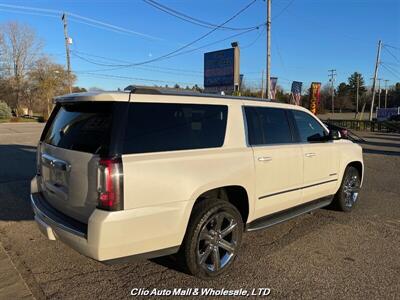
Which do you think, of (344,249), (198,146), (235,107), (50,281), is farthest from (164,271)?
(344,249)

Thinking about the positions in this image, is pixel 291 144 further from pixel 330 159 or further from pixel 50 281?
pixel 50 281

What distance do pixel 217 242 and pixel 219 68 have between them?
28.7 m

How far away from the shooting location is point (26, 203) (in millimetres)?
6594

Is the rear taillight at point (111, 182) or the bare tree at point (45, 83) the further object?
the bare tree at point (45, 83)

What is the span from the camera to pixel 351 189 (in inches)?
Result: 252

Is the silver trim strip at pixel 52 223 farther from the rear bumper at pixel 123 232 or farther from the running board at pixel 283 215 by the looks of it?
the running board at pixel 283 215

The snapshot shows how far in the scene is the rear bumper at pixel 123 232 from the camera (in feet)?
10.1

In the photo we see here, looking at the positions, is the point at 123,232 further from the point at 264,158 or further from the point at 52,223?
the point at 264,158

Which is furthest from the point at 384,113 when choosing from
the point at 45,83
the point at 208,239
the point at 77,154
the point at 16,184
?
the point at 77,154

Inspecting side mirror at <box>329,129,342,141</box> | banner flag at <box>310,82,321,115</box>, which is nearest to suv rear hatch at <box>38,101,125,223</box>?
side mirror at <box>329,129,342,141</box>

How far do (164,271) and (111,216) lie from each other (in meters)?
1.23

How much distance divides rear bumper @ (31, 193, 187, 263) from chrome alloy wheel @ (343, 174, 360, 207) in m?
3.72

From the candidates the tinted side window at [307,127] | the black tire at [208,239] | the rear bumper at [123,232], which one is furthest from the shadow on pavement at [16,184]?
the tinted side window at [307,127]

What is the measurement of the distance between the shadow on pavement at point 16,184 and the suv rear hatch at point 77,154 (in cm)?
228
